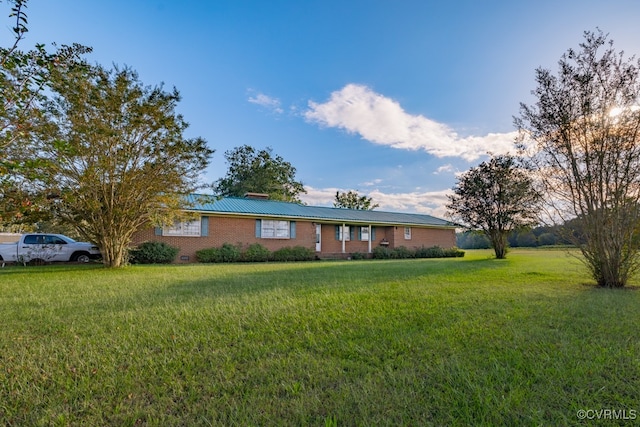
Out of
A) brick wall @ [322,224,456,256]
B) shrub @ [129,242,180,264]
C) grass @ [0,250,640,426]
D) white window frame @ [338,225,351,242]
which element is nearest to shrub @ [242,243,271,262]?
shrub @ [129,242,180,264]

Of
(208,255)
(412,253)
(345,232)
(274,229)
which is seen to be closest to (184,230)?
(208,255)

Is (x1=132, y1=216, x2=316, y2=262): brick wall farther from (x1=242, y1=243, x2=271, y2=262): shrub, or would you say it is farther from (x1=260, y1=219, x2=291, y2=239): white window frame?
(x1=242, y1=243, x2=271, y2=262): shrub

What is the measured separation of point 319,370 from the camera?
2.59 meters

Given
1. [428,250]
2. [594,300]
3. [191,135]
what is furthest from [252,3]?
[428,250]

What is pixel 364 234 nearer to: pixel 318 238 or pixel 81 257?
pixel 318 238

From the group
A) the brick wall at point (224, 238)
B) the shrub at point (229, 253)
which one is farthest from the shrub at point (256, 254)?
the brick wall at point (224, 238)

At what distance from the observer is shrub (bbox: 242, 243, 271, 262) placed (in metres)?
17.1

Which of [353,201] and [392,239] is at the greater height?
[353,201]

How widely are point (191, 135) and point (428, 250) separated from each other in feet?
62.1

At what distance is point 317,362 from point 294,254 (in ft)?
51.2

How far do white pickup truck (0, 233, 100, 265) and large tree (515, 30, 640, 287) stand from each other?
55.5ft

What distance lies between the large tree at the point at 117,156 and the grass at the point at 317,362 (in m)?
6.06

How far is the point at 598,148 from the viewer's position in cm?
717

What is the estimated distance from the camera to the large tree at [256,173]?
32672mm
